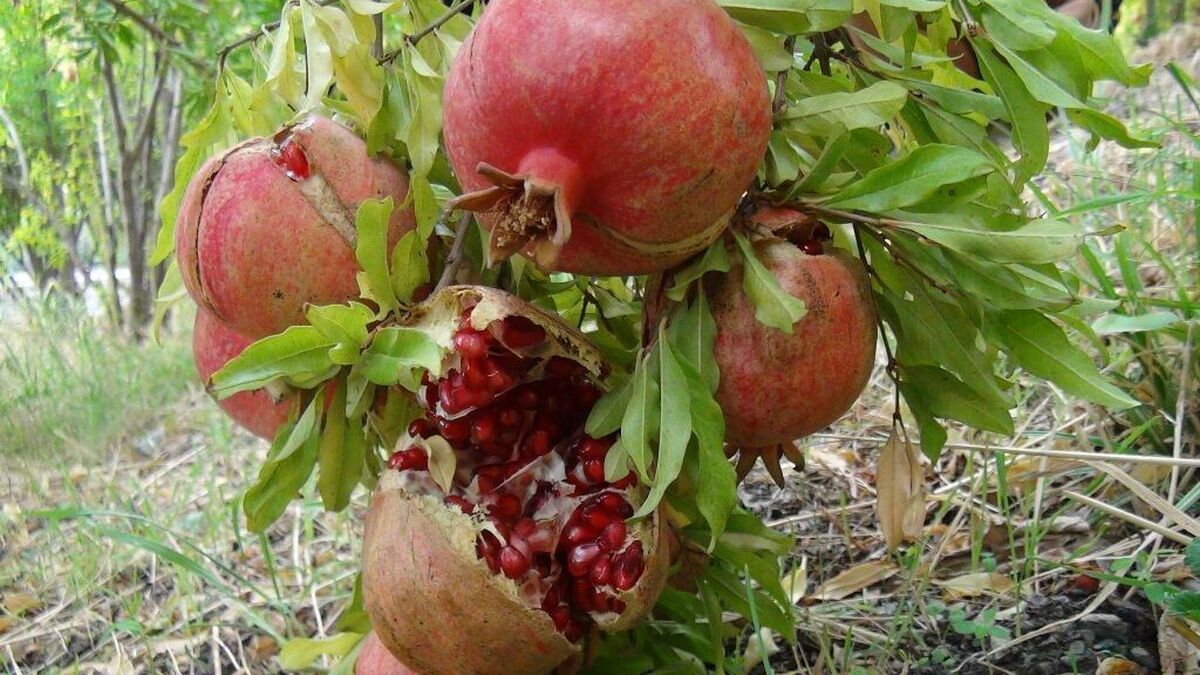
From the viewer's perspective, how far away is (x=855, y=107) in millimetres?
1012

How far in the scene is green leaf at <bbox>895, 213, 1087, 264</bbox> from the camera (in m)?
0.96

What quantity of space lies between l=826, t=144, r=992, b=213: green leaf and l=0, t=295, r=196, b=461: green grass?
2350 millimetres

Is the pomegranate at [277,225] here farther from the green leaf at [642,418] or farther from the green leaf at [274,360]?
the green leaf at [642,418]

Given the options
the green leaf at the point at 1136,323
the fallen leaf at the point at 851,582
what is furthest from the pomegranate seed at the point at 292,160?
the green leaf at the point at 1136,323

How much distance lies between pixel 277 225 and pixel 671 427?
436mm

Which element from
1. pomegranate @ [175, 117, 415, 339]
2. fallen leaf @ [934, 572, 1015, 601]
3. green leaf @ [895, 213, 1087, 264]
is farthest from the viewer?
fallen leaf @ [934, 572, 1015, 601]

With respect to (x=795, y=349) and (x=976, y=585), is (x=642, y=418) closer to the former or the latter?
(x=795, y=349)

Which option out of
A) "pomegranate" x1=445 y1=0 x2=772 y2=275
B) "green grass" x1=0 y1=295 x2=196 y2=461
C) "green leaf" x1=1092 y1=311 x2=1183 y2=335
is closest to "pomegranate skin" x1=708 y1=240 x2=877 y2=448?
"pomegranate" x1=445 y1=0 x2=772 y2=275

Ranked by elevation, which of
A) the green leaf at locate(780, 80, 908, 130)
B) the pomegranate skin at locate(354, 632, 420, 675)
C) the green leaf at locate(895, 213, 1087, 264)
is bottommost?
the pomegranate skin at locate(354, 632, 420, 675)

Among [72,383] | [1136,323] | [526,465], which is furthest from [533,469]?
[72,383]

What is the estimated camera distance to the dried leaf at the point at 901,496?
119 cm

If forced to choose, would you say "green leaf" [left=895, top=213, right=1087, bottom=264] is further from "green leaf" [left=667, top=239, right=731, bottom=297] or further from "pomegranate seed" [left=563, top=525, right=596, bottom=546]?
"pomegranate seed" [left=563, top=525, right=596, bottom=546]

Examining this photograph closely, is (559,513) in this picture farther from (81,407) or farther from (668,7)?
(81,407)

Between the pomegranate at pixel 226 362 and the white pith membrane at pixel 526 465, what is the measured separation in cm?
23
